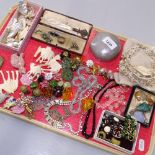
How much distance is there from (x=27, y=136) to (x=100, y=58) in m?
0.48

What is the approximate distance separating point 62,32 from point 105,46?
220mm

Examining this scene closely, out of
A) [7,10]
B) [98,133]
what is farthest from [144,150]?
[7,10]

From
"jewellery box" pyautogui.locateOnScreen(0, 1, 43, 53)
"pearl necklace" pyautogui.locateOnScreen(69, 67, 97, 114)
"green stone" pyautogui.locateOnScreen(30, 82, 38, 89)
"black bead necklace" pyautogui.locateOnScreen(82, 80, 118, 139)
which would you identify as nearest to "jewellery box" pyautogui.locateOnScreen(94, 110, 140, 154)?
"black bead necklace" pyautogui.locateOnScreen(82, 80, 118, 139)

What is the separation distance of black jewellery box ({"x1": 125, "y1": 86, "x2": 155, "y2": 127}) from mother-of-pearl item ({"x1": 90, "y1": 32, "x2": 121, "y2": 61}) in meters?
0.19

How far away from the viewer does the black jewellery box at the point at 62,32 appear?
4.90 ft

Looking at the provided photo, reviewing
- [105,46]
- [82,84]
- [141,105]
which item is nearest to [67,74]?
[82,84]

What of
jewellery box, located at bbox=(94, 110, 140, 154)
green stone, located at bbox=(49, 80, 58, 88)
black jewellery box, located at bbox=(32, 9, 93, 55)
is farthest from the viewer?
black jewellery box, located at bbox=(32, 9, 93, 55)

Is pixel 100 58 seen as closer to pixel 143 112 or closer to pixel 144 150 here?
pixel 143 112

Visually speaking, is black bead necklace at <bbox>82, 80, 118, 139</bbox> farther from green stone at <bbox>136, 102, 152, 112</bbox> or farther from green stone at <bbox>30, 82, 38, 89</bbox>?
green stone at <bbox>30, 82, 38, 89</bbox>

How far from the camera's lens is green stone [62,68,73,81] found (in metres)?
1.41

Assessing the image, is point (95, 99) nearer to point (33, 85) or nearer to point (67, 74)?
point (67, 74)

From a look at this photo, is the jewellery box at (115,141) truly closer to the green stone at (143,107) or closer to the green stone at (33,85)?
the green stone at (143,107)

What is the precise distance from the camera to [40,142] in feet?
4.29

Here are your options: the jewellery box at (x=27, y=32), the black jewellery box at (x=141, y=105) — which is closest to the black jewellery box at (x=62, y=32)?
the jewellery box at (x=27, y=32)
